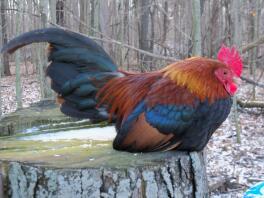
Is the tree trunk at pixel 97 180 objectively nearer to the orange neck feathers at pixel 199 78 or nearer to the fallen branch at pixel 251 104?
the orange neck feathers at pixel 199 78

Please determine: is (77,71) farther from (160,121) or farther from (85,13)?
(85,13)

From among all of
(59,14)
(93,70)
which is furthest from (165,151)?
(59,14)

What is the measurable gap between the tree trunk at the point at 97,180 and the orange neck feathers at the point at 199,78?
40cm

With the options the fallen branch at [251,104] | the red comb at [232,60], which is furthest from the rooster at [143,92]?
the fallen branch at [251,104]

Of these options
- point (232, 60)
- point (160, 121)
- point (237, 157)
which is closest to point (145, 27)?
point (237, 157)

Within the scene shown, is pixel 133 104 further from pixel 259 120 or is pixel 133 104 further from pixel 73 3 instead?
pixel 73 3

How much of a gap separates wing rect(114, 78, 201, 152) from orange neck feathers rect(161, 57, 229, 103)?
4 centimetres

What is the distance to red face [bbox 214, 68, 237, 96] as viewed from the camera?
229 centimetres

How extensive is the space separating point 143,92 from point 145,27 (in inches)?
397

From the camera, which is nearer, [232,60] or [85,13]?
[232,60]

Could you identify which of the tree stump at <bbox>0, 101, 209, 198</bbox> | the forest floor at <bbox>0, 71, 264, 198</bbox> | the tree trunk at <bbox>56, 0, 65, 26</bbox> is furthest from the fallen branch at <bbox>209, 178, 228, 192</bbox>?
the tree trunk at <bbox>56, 0, 65, 26</bbox>

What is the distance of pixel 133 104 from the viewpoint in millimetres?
2334

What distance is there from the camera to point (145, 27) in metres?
12.2

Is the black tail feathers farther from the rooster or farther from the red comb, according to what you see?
the red comb
